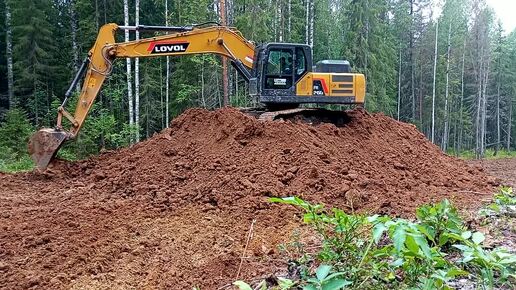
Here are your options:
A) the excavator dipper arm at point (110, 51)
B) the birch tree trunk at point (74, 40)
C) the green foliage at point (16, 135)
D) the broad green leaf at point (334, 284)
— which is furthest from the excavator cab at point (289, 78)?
the birch tree trunk at point (74, 40)

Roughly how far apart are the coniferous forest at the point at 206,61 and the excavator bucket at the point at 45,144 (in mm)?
7221

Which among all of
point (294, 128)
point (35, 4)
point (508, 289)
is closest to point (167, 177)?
point (294, 128)

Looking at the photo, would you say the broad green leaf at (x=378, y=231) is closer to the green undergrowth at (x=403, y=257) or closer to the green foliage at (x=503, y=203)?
the green undergrowth at (x=403, y=257)

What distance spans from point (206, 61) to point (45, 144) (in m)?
15.3

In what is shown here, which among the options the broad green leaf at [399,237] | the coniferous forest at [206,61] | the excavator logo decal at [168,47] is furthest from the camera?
the coniferous forest at [206,61]

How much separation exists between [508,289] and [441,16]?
40030mm

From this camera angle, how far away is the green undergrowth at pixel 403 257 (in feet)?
6.27

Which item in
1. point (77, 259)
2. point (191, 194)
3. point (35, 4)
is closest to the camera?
point (77, 259)

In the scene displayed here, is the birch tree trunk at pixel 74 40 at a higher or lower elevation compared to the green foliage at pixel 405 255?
higher

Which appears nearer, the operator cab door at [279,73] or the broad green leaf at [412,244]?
the broad green leaf at [412,244]

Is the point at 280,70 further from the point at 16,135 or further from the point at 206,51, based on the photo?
the point at 16,135

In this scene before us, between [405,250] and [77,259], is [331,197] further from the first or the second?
[405,250]

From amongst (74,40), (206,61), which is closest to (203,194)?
(206,61)

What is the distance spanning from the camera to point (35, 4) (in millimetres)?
27125
